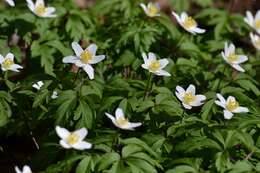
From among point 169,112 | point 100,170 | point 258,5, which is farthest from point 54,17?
point 258,5

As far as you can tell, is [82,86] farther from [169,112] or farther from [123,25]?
[123,25]

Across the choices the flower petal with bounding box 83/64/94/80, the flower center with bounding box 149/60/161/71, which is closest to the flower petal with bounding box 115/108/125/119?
the flower petal with bounding box 83/64/94/80

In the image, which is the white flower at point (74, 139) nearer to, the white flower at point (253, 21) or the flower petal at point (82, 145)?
the flower petal at point (82, 145)

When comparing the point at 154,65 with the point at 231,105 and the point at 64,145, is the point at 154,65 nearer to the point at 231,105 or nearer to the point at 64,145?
the point at 231,105

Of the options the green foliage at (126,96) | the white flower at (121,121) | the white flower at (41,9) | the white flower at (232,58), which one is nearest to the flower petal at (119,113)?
the white flower at (121,121)

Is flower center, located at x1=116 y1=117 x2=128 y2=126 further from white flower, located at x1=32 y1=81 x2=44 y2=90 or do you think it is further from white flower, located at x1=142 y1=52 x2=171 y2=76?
white flower, located at x1=32 y1=81 x2=44 y2=90

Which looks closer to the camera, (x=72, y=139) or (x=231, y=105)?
(x=72, y=139)

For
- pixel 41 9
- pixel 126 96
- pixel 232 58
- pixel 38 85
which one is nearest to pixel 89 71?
pixel 126 96

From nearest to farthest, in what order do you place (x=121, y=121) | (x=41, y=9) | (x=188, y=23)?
(x=121, y=121) < (x=41, y=9) < (x=188, y=23)
